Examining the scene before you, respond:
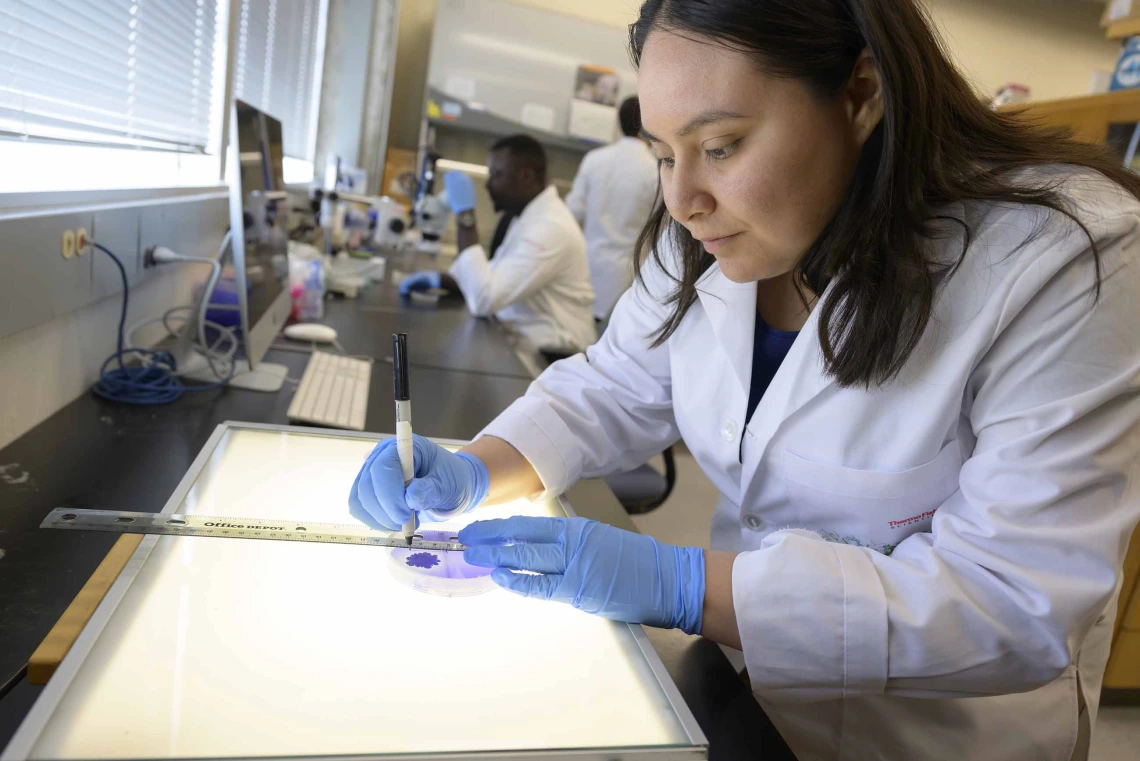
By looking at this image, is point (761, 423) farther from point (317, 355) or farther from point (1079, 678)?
point (317, 355)

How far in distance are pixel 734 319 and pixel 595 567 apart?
18.5 inches

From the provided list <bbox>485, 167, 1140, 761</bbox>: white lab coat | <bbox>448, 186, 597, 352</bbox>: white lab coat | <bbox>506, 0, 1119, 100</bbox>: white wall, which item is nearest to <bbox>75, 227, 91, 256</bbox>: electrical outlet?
<bbox>485, 167, 1140, 761</bbox>: white lab coat

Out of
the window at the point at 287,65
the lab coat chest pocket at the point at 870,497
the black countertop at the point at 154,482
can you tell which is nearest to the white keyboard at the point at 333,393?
the black countertop at the point at 154,482

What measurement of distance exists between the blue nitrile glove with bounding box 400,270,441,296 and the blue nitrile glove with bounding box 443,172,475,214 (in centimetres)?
35

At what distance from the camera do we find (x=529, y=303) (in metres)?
3.24

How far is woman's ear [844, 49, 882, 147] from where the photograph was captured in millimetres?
856

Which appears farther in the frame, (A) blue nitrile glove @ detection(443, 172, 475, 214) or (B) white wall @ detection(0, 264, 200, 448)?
(A) blue nitrile glove @ detection(443, 172, 475, 214)

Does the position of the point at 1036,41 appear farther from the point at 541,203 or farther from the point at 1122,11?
the point at 541,203

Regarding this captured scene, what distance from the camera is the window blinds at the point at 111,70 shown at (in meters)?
1.14

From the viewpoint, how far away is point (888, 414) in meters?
0.94

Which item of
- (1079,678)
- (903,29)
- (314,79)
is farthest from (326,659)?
(314,79)

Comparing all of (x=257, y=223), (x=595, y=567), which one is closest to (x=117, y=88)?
(x=257, y=223)

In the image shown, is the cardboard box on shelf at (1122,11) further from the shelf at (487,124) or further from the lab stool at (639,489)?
the shelf at (487,124)

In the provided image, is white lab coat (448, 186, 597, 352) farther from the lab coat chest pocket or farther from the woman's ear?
the woman's ear
